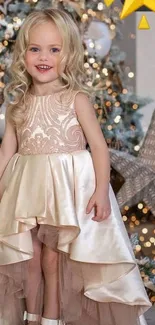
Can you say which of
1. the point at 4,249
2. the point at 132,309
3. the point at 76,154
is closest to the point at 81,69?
the point at 76,154

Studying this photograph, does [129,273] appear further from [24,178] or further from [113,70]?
[113,70]

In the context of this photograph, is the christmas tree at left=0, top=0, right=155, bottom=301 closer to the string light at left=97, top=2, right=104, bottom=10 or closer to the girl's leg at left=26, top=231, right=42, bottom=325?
the string light at left=97, top=2, right=104, bottom=10

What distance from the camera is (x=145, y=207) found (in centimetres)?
274

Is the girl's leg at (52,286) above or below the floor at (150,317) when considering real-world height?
above

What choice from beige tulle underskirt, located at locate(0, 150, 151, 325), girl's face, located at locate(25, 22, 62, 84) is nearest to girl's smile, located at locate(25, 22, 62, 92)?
girl's face, located at locate(25, 22, 62, 84)

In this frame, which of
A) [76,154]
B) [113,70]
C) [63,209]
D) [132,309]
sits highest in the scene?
[113,70]

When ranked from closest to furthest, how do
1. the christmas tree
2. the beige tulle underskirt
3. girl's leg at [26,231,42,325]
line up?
the beige tulle underskirt < girl's leg at [26,231,42,325] < the christmas tree

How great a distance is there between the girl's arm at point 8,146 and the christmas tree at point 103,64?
0.59 meters

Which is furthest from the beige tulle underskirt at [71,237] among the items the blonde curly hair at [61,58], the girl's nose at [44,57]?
the girl's nose at [44,57]

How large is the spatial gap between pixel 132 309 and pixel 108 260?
0.59 ft

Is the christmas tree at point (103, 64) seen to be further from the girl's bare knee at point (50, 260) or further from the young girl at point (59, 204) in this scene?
the girl's bare knee at point (50, 260)

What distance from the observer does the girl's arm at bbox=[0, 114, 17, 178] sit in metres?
2.14

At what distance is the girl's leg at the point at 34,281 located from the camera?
2.10 m
